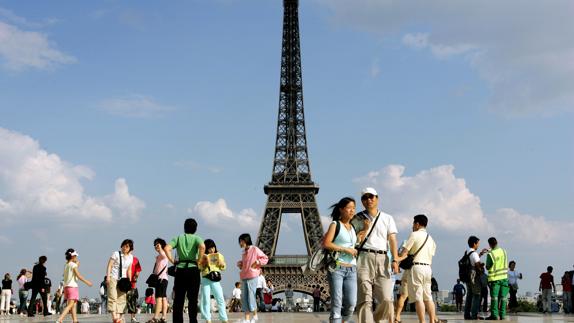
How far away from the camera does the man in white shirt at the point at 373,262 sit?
9555 mm

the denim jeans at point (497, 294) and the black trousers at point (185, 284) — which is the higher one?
the black trousers at point (185, 284)

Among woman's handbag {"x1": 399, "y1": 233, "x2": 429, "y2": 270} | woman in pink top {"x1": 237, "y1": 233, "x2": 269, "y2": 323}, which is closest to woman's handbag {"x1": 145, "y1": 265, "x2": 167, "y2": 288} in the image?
woman in pink top {"x1": 237, "y1": 233, "x2": 269, "y2": 323}

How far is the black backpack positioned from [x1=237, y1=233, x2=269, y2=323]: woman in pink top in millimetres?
4537

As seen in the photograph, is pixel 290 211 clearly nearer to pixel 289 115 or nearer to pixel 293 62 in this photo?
pixel 289 115

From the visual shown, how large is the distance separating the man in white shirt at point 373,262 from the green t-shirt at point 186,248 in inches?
116

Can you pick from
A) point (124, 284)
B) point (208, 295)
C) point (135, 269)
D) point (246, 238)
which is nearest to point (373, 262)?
point (208, 295)

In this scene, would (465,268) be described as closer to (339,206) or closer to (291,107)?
(339,206)

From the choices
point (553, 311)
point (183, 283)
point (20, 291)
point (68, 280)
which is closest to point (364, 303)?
point (183, 283)

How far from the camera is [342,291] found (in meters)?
9.50

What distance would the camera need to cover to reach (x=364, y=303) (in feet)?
31.2

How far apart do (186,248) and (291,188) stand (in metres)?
62.8

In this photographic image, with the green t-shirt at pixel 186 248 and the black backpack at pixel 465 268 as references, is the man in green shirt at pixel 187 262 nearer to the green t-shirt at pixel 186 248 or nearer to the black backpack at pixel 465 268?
the green t-shirt at pixel 186 248

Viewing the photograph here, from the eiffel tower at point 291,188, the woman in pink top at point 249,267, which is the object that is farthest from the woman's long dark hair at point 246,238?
the eiffel tower at point 291,188

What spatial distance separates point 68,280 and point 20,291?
38.7 feet
